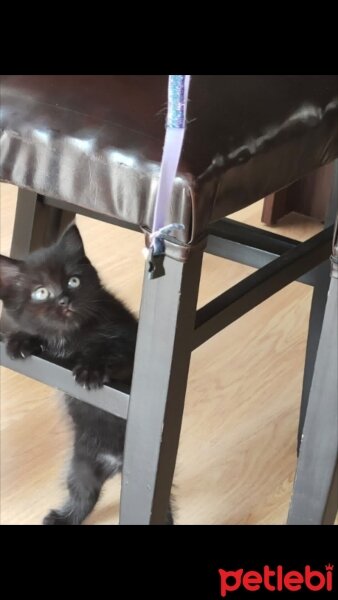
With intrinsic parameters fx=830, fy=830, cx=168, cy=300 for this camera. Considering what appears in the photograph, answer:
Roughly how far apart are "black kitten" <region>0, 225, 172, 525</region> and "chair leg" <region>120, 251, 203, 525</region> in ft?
0.51

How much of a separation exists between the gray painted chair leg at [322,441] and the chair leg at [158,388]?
0.16 m

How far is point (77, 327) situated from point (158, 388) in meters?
0.30

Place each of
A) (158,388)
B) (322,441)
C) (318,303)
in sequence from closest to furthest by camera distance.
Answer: (158,388)
(322,441)
(318,303)

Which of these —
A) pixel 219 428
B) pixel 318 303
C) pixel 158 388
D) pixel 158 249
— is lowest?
pixel 219 428

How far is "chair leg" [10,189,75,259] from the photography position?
4.26 feet

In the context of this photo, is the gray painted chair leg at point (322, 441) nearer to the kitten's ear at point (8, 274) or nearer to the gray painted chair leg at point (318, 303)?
the gray painted chair leg at point (318, 303)

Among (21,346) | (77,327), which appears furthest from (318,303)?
(21,346)

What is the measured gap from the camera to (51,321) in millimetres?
1097

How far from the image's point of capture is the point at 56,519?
1.15 metres

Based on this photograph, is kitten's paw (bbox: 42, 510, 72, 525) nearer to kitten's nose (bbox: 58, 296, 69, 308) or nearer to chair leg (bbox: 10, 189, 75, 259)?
kitten's nose (bbox: 58, 296, 69, 308)

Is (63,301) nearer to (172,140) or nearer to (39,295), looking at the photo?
(39,295)
